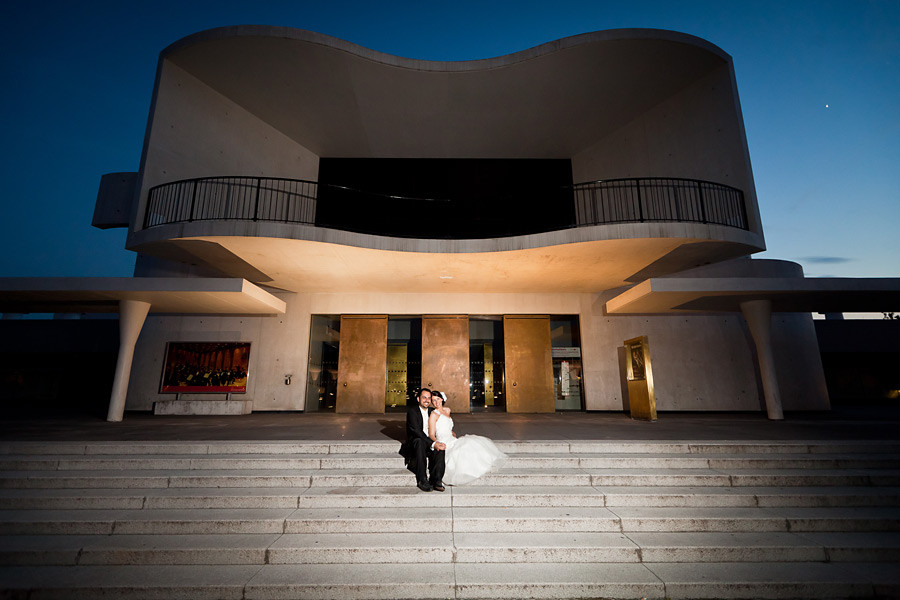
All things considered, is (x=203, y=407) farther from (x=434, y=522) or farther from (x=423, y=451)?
(x=434, y=522)

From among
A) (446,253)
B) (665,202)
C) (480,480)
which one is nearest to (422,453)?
(480,480)

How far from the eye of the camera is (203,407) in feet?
40.4

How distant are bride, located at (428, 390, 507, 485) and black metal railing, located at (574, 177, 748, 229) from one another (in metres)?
6.31

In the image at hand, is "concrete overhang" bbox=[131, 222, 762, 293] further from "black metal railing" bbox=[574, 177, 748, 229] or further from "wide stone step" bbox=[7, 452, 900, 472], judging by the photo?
"wide stone step" bbox=[7, 452, 900, 472]

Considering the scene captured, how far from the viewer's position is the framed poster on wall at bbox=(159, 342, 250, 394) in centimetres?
1277

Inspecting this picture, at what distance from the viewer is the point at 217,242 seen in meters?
8.72

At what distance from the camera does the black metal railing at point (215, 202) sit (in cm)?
1001

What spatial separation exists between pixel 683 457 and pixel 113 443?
9039mm

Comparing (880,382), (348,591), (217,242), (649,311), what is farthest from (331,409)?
(880,382)

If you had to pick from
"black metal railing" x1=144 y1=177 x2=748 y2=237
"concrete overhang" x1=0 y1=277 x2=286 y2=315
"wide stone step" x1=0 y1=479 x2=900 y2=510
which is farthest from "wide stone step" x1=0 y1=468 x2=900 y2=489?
"black metal railing" x1=144 y1=177 x2=748 y2=237

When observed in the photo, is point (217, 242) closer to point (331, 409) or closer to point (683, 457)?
point (331, 409)

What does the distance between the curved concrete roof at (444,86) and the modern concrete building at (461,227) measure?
71 mm

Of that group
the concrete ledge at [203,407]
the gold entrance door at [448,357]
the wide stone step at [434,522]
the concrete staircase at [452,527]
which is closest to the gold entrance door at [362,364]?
the gold entrance door at [448,357]

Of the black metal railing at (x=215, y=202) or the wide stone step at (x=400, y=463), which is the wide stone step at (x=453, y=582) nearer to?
the wide stone step at (x=400, y=463)
